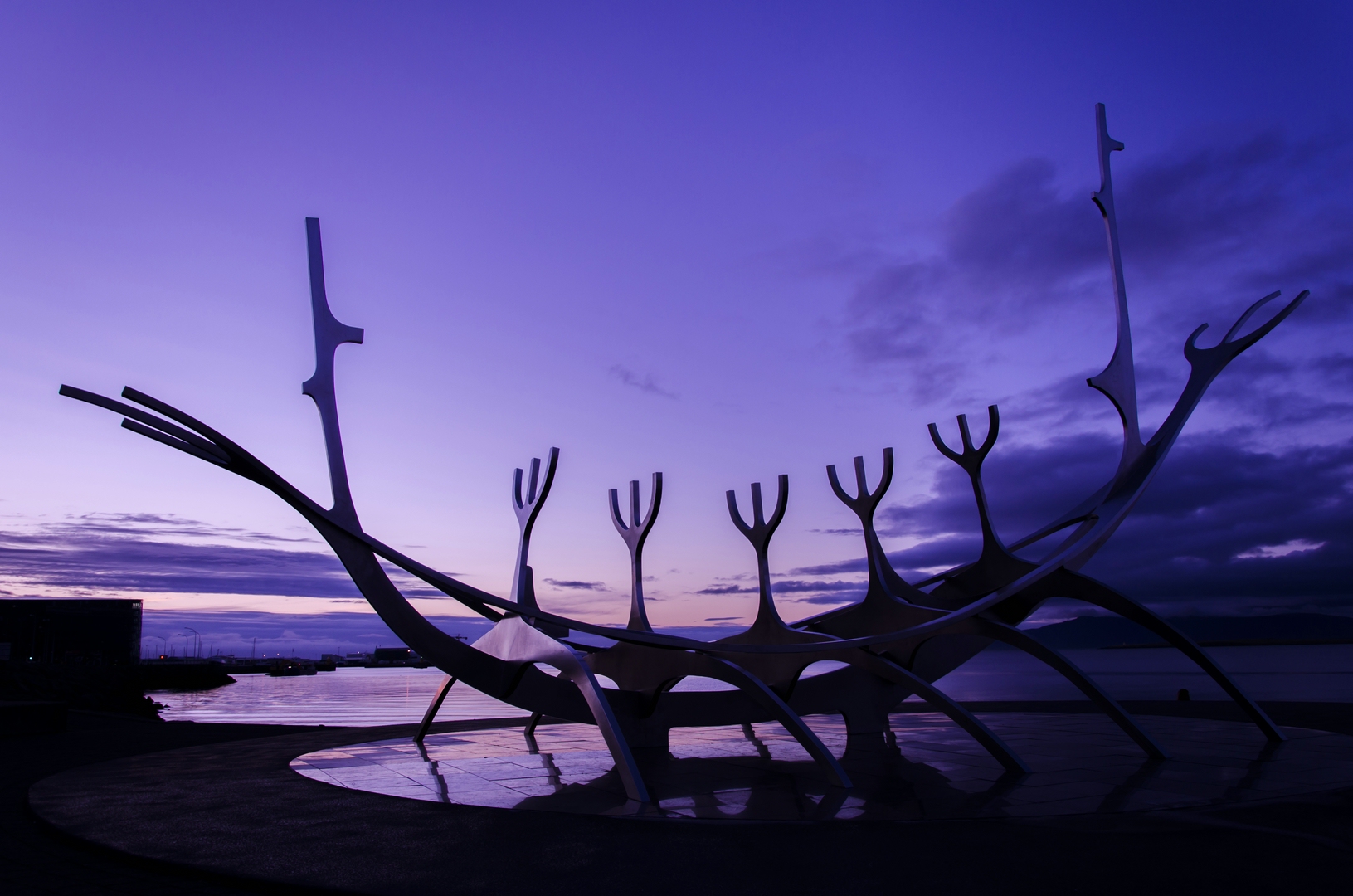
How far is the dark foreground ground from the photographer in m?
5.28

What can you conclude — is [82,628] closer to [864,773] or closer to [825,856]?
[864,773]

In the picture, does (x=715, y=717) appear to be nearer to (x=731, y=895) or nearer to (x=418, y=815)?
(x=418, y=815)

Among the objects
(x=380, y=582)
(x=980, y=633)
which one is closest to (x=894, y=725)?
(x=980, y=633)

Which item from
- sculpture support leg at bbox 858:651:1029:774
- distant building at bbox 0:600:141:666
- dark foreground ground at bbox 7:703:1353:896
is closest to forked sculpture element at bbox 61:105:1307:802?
sculpture support leg at bbox 858:651:1029:774

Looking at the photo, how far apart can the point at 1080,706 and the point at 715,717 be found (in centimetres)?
1171

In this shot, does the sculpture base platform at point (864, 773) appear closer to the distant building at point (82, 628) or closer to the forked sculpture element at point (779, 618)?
the forked sculpture element at point (779, 618)

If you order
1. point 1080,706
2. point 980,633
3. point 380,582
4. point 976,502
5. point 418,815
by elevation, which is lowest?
point 1080,706

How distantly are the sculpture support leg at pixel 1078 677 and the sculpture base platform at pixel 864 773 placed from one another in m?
0.26

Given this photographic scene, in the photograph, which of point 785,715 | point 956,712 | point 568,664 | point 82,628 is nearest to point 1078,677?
point 956,712

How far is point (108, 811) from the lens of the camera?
24.2 ft

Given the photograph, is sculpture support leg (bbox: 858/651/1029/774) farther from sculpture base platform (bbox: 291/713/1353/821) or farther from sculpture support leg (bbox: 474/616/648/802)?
sculpture support leg (bbox: 474/616/648/802)

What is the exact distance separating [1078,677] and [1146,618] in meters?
2.12

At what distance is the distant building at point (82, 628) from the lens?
7956cm

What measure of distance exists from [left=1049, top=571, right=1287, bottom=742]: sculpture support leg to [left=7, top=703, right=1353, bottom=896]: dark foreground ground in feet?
15.7
